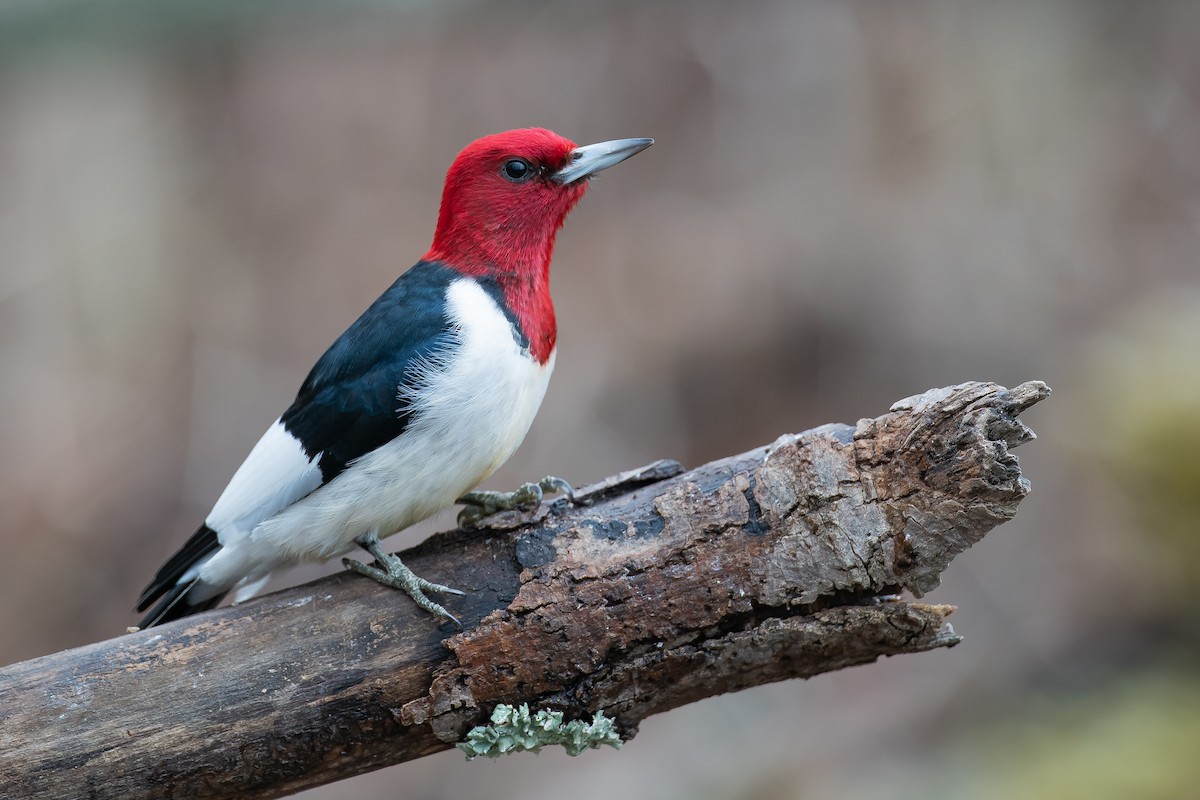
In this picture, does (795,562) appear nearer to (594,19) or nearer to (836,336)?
(836,336)

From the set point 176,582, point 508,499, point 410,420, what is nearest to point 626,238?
point 508,499

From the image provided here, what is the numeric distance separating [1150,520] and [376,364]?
10.5 feet

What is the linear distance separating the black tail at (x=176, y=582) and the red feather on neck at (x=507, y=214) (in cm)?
102

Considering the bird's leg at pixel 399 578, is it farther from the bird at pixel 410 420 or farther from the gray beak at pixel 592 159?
the gray beak at pixel 592 159

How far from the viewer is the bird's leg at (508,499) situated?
2693 mm

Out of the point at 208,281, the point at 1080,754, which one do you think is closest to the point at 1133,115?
the point at 1080,754

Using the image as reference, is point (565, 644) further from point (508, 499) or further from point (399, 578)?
point (508, 499)

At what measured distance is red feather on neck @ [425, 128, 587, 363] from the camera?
3033 mm

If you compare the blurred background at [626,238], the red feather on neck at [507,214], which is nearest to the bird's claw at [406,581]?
the red feather on neck at [507,214]

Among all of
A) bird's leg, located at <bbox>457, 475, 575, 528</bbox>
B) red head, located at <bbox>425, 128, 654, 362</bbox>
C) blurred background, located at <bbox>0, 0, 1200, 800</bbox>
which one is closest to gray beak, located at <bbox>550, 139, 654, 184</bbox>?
red head, located at <bbox>425, 128, 654, 362</bbox>

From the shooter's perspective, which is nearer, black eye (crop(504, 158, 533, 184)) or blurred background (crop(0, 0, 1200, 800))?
black eye (crop(504, 158, 533, 184))

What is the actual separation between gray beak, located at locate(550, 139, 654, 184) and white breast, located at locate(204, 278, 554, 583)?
0.58m

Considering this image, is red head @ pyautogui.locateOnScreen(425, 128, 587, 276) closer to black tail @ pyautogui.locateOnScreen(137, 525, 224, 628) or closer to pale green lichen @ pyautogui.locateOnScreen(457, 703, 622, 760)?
black tail @ pyautogui.locateOnScreen(137, 525, 224, 628)

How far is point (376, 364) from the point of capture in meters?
2.78
